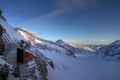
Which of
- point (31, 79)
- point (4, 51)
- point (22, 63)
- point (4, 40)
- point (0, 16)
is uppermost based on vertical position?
point (0, 16)

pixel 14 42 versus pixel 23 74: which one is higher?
pixel 14 42

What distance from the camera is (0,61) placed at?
34031 millimetres

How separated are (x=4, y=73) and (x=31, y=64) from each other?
14.4 meters

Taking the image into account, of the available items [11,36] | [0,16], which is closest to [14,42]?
[11,36]

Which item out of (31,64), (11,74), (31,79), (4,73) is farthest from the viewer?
(31,64)

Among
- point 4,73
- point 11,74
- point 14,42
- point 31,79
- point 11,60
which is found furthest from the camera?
point 14,42

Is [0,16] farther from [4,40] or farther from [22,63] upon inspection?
[22,63]

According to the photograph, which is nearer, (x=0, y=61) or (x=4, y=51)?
(x=0, y=61)

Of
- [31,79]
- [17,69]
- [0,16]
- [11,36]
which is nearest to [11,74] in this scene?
[17,69]

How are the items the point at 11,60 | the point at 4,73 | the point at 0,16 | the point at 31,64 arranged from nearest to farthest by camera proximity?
the point at 4,73
the point at 11,60
the point at 31,64
the point at 0,16

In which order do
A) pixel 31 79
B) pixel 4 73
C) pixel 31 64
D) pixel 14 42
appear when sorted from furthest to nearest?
1. pixel 14 42
2. pixel 31 64
3. pixel 31 79
4. pixel 4 73

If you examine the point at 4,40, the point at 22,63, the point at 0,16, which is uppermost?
the point at 0,16

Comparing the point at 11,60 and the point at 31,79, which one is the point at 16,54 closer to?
the point at 11,60

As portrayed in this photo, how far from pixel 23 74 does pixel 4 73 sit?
708cm
